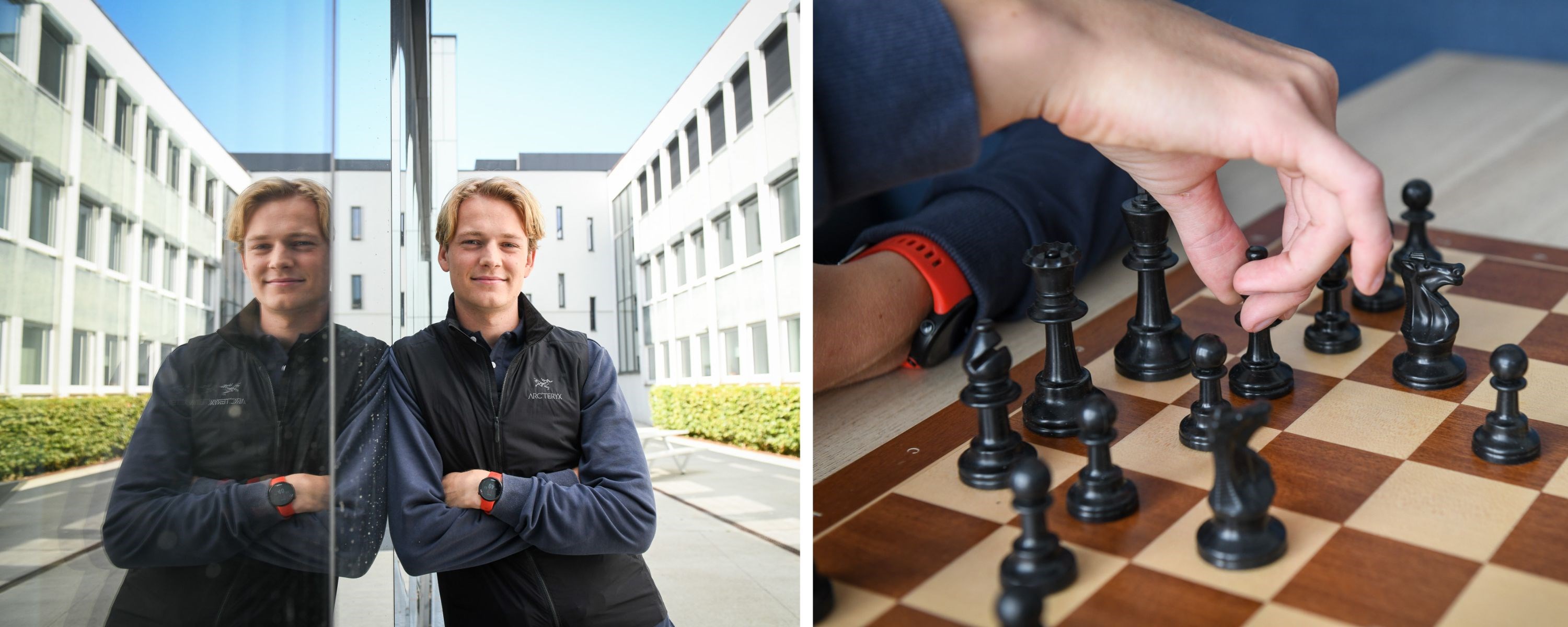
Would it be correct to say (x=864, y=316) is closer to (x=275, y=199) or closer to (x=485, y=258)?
(x=485, y=258)

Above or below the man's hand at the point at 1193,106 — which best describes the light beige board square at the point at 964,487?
below

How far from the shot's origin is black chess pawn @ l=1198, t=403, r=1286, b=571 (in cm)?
62

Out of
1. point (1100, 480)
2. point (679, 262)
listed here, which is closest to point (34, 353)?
point (679, 262)

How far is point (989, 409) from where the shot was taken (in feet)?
2.45

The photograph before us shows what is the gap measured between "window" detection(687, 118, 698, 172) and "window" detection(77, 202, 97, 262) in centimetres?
35

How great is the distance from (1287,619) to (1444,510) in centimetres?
19

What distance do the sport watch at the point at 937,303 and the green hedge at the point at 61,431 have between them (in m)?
0.64

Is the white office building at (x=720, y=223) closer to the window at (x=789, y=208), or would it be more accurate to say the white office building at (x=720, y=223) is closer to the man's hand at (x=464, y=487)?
the window at (x=789, y=208)

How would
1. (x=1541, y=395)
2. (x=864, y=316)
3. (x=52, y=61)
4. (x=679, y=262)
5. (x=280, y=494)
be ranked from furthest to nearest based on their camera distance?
(x=864, y=316)
(x=1541, y=395)
(x=679, y=262)
(x=280, y=494)
(x=52, y=61)

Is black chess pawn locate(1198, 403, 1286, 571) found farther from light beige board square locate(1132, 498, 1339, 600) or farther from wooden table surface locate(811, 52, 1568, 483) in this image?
wooden table surface locate(811, 52, 1568, 483)

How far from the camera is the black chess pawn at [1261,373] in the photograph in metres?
0.87

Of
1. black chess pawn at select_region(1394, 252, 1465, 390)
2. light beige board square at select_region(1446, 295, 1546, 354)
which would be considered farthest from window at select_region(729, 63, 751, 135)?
light beige board square at select_region(1446, 295, 1546, 354)

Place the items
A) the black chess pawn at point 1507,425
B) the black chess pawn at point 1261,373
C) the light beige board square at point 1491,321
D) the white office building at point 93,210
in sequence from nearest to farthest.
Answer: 1. the white office building at point 93,210
2. the black chess pawn at point 1507,425
3. the black chess pawn at point 1261,373
4. the light beige board square at point 1491,321

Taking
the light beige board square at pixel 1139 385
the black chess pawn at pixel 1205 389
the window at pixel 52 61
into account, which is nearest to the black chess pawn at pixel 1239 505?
the black chess pawn at pixel 1205 389
